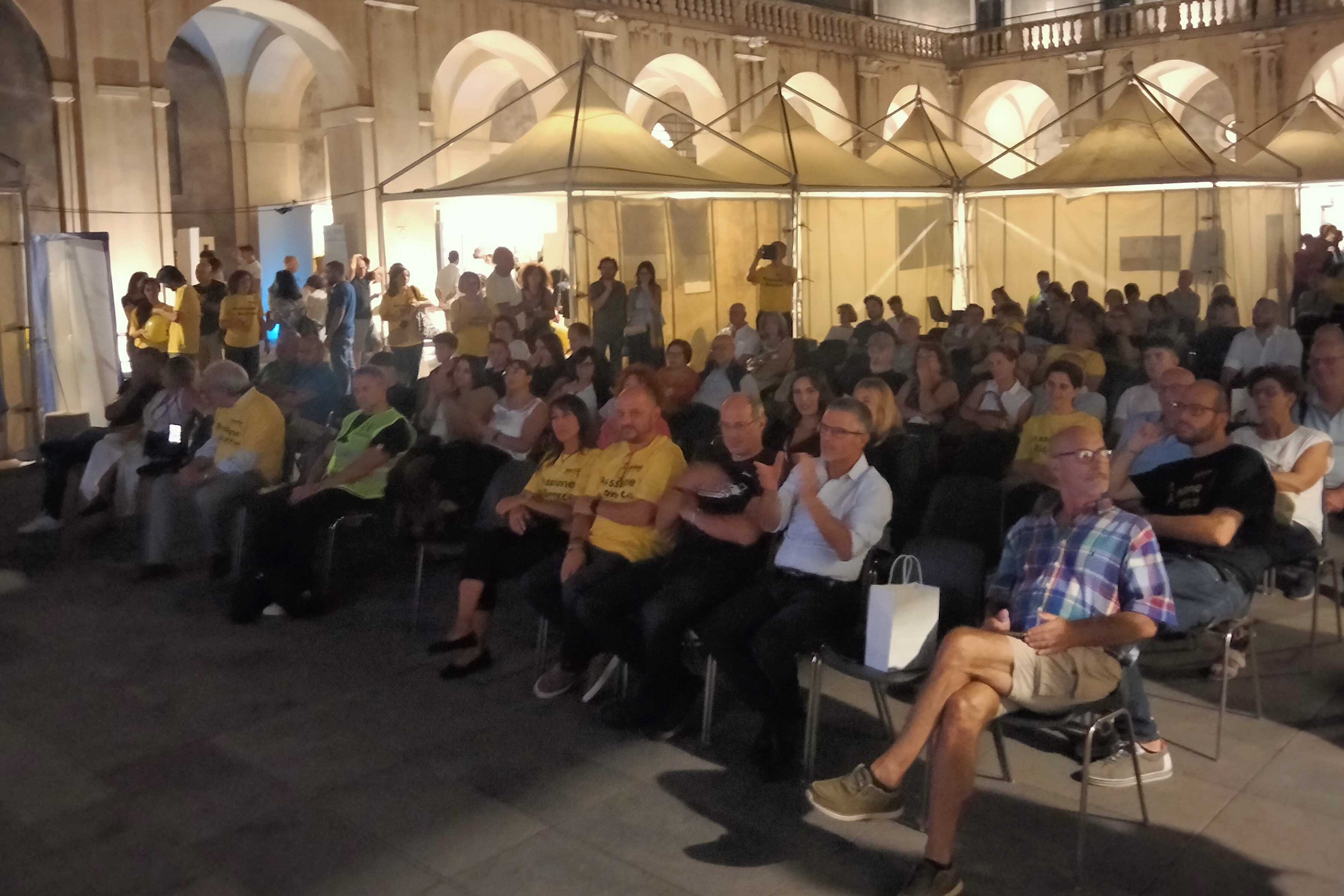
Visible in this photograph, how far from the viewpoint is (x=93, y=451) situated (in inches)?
290

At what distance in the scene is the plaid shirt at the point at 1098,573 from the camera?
3453 mm

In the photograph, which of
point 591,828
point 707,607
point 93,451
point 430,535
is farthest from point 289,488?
point 591,828

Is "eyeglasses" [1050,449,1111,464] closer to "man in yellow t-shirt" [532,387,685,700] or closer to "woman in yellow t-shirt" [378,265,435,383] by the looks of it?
"man in yellow t-shirt" [532,387,685,700]

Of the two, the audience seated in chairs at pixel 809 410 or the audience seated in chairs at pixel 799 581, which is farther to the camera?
the audience seated in chairs at pixel 809 410

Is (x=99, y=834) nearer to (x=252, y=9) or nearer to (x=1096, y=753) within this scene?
(x=1096, y=753)

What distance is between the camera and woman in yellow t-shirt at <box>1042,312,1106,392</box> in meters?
6.83

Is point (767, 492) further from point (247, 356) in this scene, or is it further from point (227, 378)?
point (247, 356)

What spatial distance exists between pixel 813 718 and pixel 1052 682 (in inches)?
31.3

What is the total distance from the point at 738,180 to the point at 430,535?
6473 millimetres

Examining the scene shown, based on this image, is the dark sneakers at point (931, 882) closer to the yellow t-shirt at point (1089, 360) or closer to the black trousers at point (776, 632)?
the black trousers at point (776, 632)

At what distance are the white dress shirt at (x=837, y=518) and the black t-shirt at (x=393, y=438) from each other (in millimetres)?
2311

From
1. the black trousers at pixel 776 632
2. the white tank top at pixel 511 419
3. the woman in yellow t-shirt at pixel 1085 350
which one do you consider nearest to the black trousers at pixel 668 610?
the black trousers at pixel 776 632

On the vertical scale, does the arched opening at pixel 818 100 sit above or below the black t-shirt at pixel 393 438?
above

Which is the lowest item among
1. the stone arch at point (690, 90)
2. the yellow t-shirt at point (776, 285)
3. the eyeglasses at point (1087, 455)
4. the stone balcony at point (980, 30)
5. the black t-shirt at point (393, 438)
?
the black t-shirt at point (393, 438)
